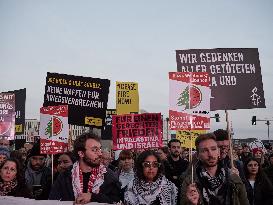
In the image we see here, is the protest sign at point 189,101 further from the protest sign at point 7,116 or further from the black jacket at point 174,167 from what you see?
the protest sign at point 7,116

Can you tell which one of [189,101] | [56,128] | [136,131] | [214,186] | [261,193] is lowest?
[261,193]

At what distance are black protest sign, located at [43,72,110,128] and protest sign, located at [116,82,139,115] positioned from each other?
1.77 metres

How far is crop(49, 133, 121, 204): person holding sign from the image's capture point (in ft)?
14.3

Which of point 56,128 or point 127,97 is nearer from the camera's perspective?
point 56,128

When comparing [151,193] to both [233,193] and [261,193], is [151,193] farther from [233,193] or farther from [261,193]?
[261,193]

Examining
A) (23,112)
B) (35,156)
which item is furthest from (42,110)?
(23,112)

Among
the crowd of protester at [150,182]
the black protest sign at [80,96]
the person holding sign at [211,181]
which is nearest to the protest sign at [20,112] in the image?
the black protest sign at [80,96]

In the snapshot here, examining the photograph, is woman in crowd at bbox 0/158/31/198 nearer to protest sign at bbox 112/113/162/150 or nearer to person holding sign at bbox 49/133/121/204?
person holding sign at bbox 49/133/121/204

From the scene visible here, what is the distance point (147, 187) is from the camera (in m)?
4.25

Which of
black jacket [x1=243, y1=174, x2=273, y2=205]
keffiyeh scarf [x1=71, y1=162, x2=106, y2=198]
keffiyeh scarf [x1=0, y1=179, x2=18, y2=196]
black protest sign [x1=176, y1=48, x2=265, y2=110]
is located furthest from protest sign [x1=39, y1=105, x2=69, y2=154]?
black jacket [x1=243, y1=174, x2=273, y2=205]

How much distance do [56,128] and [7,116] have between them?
5498mm

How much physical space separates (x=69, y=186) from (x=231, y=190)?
182 centimetres

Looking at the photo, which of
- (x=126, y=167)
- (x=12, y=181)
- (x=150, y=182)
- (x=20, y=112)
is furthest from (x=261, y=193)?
(x=20, y=112)

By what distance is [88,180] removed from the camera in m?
4.43
